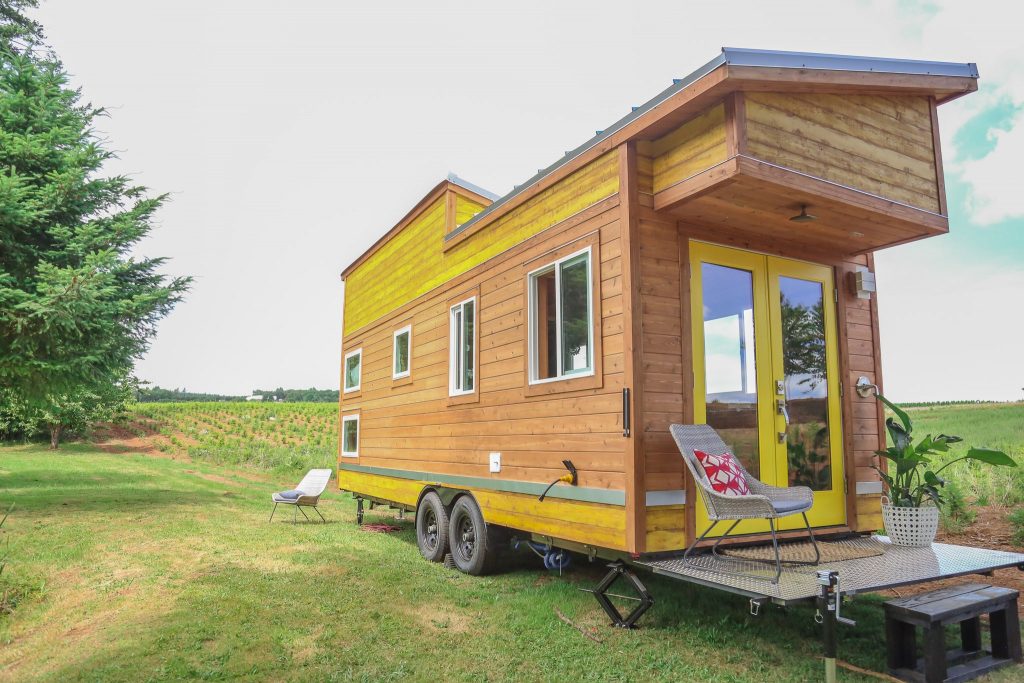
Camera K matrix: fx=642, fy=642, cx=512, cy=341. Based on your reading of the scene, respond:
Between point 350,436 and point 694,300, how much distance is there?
6.95 meters

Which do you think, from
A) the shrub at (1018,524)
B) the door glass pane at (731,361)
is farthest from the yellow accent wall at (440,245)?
the shrub at (1018,524)

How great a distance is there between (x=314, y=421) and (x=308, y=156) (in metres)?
19.2

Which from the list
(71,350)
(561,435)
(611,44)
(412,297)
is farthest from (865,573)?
(71,350)

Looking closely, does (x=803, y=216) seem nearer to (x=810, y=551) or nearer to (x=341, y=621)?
(x=810, y=551)

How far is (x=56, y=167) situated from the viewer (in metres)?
10.7

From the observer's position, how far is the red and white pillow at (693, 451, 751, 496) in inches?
160

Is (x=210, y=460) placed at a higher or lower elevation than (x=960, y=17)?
lower

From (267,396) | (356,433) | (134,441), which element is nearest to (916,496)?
(356,433)

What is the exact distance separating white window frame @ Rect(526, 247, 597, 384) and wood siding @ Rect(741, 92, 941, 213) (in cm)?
140

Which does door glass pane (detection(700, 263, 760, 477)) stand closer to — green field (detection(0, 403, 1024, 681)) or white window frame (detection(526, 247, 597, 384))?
white window frame (detection(526, 247, 597, 384))

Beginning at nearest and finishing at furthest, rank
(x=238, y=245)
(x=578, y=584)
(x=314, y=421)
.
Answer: (x=578, y=584) < (x=238, y=245) < (x=314, y=421)

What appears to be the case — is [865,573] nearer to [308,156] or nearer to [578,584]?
[578,584]

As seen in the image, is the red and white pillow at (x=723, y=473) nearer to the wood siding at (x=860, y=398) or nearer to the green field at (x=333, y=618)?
the green field at (x=333, y=618)

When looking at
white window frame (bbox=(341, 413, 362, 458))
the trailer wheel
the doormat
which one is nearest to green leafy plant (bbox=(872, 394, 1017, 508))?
the doormat
